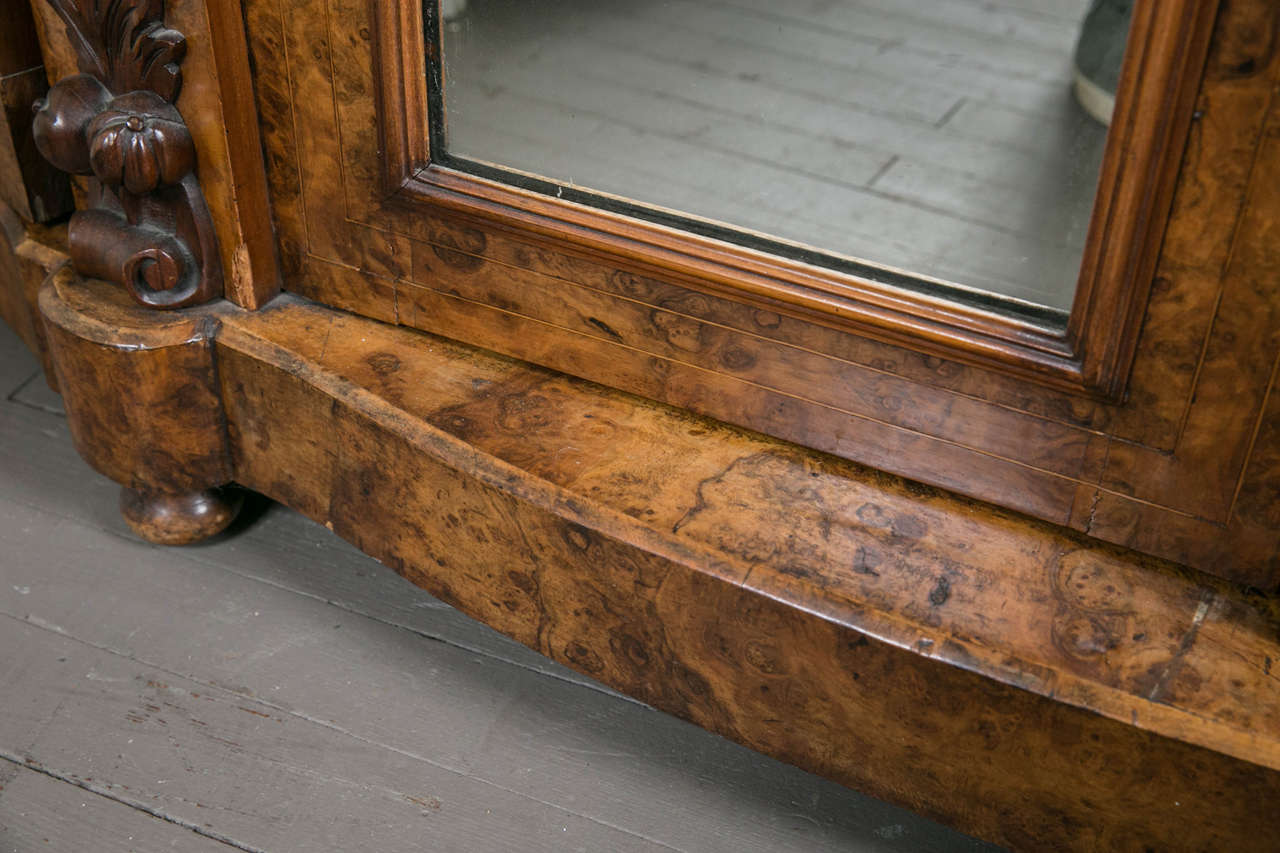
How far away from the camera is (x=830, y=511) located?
907 mm

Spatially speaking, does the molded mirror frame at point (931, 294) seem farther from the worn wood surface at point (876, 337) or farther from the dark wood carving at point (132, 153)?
the dark wood carving at point (132, 153)

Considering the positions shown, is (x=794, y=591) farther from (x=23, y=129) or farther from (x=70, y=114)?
(x=23, y=129)

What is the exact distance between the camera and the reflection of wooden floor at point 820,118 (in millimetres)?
817

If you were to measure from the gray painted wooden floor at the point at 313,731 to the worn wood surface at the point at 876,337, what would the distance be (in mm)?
246

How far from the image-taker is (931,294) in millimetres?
859

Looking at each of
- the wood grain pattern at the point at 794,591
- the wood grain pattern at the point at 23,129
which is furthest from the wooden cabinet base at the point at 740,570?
the wood grain pattern at the point at 23,129

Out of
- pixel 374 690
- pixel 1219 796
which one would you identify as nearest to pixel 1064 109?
pixel 1219 796

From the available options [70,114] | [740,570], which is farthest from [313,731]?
[70,114]

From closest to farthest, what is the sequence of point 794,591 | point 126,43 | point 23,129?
point 794,591, point 126,43, point 23,129

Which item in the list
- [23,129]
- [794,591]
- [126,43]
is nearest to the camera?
[794,591]

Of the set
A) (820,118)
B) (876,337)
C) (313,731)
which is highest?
(820,118)

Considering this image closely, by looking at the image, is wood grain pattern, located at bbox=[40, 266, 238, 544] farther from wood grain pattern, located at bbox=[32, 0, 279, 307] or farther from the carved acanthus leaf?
the carved acanthus leaf

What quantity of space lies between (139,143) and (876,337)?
55cm

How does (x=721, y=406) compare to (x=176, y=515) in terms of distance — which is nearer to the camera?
(x=721, y=406)
